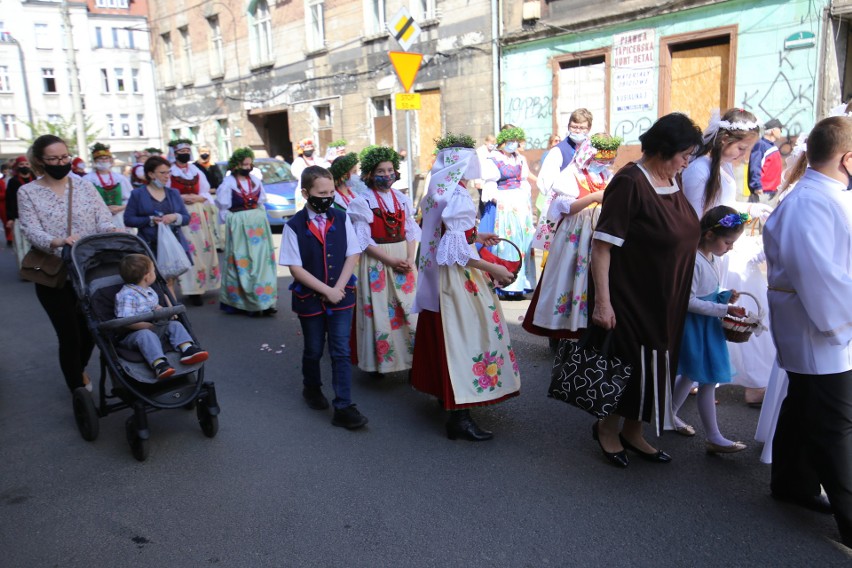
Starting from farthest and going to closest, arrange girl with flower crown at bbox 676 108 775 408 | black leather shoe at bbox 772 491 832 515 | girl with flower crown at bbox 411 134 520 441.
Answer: girl with flower crown at bbox 676 108 775 408, girl with flower crown at bbox 411 134 520 441, black leather shoe at bbox 772 491 832 515

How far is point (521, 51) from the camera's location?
50.3ft

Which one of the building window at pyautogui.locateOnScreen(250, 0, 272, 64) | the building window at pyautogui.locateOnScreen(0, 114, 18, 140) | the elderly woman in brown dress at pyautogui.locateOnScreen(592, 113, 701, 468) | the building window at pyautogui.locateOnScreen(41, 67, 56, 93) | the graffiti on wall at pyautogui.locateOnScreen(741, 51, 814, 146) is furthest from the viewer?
the building window at pyautogui.locateOnScreen(41, 67, 56, 93)

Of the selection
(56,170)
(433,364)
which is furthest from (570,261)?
(56,170)

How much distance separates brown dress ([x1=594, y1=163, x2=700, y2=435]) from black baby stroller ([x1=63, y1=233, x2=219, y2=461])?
8.82 ft

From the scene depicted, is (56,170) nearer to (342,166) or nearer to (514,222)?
(342,166)

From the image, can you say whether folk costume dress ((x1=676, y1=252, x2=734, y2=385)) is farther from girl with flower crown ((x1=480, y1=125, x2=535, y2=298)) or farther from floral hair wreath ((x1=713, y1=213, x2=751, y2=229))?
girl with flower crown ((x1=480, y1=125, x2=535, y2=298))

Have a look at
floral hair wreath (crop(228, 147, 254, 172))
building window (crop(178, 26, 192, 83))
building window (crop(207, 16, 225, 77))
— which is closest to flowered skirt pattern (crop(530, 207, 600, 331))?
floral hair wreath (crop(228, 147, 254, 172))

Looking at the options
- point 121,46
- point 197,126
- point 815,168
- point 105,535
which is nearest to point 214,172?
point 105,535

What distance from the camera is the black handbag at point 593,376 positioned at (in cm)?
358

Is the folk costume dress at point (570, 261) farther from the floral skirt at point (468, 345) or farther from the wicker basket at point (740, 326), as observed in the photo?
the wicker basket at point (740, 326)

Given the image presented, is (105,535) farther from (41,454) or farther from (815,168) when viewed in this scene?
(815,168)

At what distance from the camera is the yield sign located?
8705mm

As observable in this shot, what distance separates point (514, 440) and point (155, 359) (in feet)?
7.74

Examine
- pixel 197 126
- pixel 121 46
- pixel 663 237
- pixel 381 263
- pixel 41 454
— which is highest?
pixel 121 46
